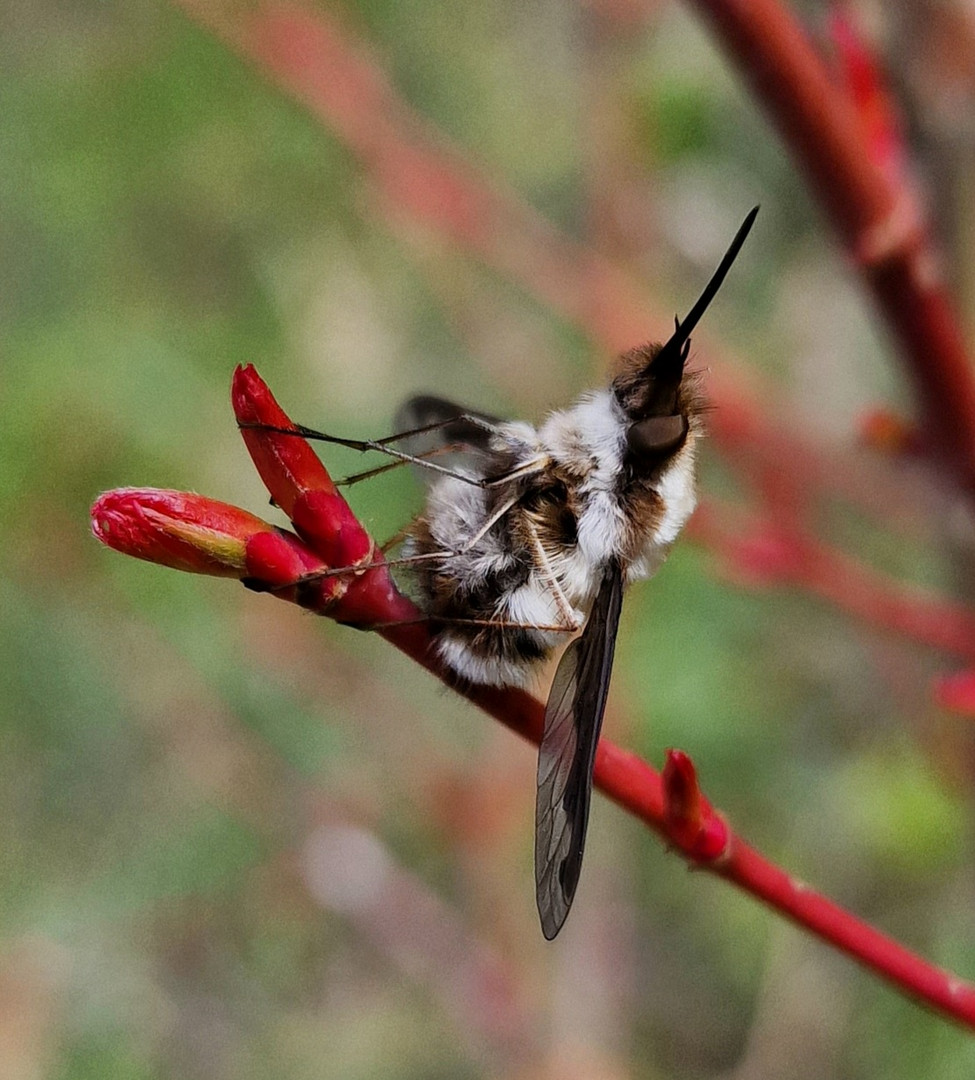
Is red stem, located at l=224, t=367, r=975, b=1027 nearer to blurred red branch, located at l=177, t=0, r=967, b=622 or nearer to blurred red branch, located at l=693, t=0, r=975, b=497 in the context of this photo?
blurred red branch, located at l=693, t=0, r=975, b=497

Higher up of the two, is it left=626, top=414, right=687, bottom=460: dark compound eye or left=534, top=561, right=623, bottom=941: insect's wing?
left=626, top=414, right=687, bottom=460: dark compound eye

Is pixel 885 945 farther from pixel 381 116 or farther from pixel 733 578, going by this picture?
pixel 381 116

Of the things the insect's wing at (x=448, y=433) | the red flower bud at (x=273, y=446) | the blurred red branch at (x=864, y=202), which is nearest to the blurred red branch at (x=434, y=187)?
the blurred red branch at (x=864, y=202)

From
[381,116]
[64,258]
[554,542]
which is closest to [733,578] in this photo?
[554,542]

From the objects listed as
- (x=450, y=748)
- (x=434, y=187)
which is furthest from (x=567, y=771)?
(x=450, y=748)

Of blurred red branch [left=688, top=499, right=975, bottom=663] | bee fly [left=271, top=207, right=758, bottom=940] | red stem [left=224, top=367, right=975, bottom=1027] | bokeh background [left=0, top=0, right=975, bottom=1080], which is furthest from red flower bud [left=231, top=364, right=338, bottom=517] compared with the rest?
bokeh background [left=0, top=0, right=975, bottom=1080]

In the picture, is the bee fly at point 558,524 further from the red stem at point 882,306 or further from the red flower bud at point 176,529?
the red flower bud at point 176,529

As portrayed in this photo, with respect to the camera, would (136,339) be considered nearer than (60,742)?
No

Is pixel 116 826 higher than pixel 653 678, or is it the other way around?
pixel 653 678
